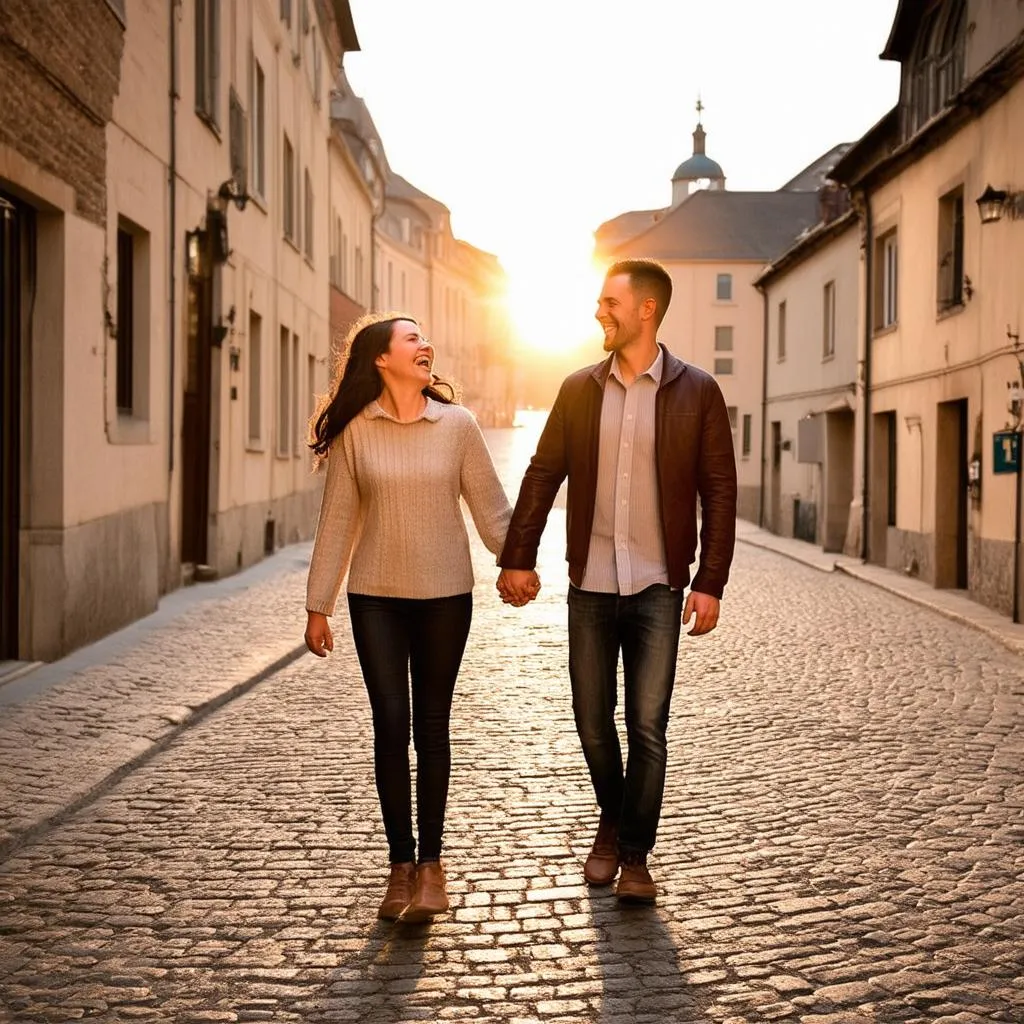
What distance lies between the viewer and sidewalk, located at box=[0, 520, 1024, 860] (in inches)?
261

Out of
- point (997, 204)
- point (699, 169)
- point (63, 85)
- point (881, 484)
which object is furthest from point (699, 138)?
point (63, 85)

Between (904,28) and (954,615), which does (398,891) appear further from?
(904,28)

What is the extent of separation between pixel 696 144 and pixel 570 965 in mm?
86229

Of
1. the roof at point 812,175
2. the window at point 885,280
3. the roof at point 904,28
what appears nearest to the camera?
the roof at point 904,28

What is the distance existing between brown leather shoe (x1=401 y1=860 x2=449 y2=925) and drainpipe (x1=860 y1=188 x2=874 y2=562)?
18450 millimetres

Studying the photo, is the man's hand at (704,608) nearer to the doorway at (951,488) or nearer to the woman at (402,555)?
the woman at (402,555)

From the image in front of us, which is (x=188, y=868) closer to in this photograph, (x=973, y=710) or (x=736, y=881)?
(x=736, y=881)

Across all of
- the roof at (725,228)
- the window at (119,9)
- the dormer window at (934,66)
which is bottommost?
the window at (119,9)

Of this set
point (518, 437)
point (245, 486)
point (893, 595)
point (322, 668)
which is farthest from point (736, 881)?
point (518, 437)

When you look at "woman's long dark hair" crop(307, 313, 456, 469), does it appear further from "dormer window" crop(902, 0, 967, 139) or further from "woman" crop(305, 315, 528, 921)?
"dormer window" crop(902, 0, 967, 139)

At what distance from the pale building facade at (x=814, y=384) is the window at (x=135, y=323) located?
13.0 m

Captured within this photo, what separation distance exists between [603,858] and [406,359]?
5.80ft

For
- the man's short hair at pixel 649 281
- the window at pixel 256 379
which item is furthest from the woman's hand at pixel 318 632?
the window at pixel 256 379

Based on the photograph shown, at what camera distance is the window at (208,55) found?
16.3m
